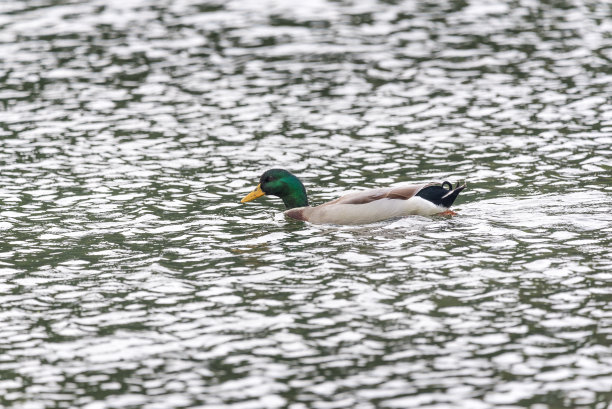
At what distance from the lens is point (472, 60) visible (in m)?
27.0

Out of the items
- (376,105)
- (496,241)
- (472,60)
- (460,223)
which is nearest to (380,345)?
(496,241)

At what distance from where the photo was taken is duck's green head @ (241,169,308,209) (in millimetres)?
18172

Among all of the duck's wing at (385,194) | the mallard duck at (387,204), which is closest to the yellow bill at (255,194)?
the mallard duck at (387,204)

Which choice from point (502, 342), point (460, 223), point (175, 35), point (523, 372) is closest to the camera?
point (523, 372)

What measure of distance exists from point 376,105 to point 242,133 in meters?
3.23

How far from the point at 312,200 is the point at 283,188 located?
81 centimetres

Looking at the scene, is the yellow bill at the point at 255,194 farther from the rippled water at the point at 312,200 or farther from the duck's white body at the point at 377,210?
the duck's white body at the point at 377,210

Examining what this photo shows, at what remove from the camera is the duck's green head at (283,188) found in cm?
1817

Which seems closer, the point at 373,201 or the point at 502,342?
the point at 502,342

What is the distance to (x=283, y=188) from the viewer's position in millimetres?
18219

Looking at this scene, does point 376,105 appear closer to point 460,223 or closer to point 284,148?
point 284,148

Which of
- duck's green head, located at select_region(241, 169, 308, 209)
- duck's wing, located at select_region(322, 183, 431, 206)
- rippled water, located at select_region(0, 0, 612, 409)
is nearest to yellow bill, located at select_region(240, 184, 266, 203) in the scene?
duck's green head, located at select_region(241, 169, 308, 209)

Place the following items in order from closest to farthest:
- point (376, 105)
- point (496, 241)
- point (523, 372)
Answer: point (523, 372), point (496, 241), point (376, 105)

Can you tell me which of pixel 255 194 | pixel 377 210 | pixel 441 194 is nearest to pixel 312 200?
pixel 255 194
